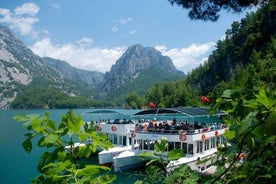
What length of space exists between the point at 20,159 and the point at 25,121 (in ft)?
109

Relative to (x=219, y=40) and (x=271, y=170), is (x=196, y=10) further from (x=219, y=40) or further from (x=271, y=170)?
(x=219, y=40)

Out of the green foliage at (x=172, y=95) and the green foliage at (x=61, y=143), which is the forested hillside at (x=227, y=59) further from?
the green foliage at (x=61, y=143)

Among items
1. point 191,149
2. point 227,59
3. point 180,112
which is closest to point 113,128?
point 180,112

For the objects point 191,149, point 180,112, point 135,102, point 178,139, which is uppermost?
point 180,112

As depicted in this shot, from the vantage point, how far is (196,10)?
6.27 meters

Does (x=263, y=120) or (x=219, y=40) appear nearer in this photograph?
(x=263, y=120)

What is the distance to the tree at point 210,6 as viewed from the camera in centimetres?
600

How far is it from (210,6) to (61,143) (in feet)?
18.7

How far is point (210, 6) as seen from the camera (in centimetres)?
621

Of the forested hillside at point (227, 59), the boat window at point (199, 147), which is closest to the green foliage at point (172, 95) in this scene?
the forested hillside at point (227, 59)

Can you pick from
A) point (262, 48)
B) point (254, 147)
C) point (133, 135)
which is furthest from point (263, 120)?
point (262, 48)

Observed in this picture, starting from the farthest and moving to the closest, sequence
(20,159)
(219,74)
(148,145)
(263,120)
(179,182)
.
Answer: (219,74), (20,159), (148,145), (179,182), (263,120)

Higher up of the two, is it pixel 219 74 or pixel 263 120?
pixel 219 74

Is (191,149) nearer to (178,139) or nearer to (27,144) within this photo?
(178,139)
